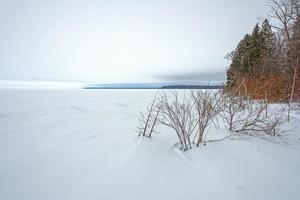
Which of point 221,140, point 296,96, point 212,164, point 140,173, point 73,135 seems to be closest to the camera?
point 140,173

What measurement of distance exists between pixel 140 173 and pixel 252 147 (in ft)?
8.95

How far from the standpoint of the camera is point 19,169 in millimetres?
3926

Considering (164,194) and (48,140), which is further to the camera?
(48,140)

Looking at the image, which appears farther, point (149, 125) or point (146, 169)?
point (149, 125)

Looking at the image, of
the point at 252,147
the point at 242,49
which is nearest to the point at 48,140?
the point at 252,147

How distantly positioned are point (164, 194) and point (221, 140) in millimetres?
2629

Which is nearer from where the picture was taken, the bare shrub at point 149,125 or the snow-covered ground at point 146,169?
the snow-covered ground at point 146,169

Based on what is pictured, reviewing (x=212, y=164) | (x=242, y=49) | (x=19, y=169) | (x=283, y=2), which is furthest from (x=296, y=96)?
(x=242, y=49)

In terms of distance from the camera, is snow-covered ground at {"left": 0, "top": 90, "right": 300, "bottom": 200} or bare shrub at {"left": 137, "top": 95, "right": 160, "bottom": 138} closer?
snow-covered ground at {"left": 0, "top": 90, "right": 300, "bottom": 200}

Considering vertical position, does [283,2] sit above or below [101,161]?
above

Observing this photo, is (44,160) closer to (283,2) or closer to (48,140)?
(48,140)

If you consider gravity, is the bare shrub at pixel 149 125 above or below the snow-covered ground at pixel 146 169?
above

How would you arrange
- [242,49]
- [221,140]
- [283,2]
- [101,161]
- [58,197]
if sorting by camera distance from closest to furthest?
[58,197], [101,161], [221,140], [283,2], [242,49]

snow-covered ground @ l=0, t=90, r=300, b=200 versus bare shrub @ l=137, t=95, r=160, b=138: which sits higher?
bare shrub @ l=137, t=95, r=160, b=138
